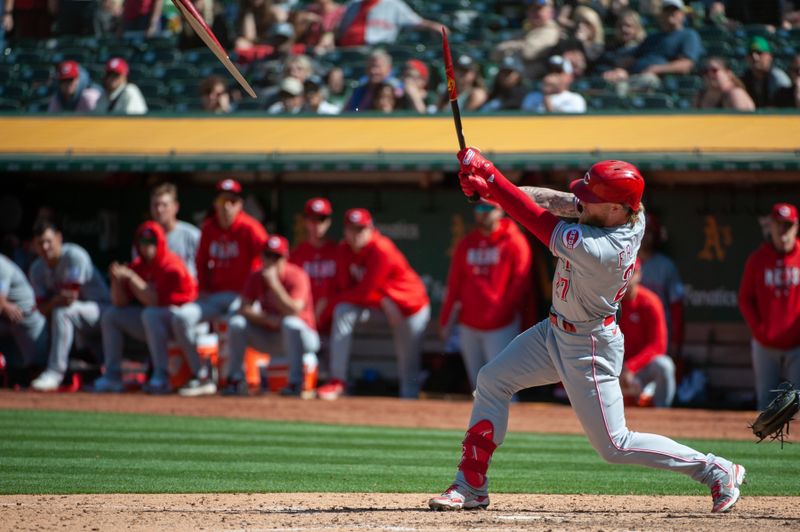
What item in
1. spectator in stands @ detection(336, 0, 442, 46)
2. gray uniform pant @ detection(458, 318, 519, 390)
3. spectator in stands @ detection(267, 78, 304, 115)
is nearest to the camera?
gray uniform pant @ detection(458, 318, 519, 390)

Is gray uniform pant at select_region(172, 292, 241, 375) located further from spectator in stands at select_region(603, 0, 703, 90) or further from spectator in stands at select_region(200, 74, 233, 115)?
spectator in stands at select_region(603, 0, 703, 90)

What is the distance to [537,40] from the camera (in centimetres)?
1235

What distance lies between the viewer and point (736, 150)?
32.2 ft

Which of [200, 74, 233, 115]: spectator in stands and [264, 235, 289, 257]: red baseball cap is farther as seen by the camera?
[200, 74, 233, 115]: spectator in stands

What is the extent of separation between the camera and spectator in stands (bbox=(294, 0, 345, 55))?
45.6 ft

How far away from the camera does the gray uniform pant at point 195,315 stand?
10.3 m

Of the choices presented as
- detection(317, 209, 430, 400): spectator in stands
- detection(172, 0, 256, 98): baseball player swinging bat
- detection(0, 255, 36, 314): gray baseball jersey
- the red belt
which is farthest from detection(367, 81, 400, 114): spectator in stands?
the red belt

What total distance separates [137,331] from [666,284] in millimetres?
4556

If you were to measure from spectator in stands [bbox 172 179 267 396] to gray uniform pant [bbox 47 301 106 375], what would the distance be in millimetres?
945

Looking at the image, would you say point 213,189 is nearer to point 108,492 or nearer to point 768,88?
point 768,88

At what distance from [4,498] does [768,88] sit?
8205 millimetres

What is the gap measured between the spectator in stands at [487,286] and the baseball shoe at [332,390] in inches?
38.4

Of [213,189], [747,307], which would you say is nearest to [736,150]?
[747,307]

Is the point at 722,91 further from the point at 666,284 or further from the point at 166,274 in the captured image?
the point at 166,274
